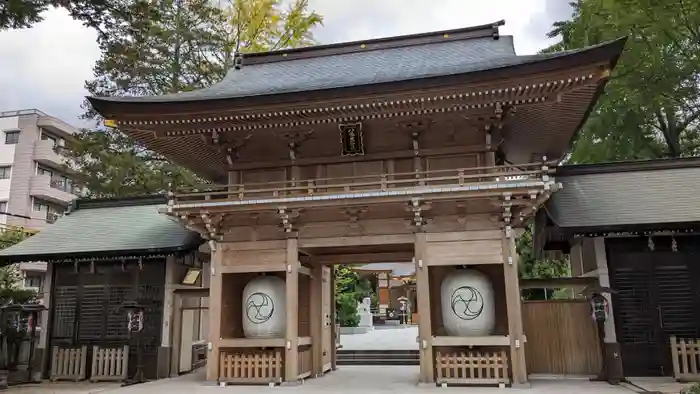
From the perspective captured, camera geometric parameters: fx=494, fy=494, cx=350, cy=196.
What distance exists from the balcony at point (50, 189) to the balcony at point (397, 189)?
2854 cm

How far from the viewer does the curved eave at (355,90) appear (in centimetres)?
844

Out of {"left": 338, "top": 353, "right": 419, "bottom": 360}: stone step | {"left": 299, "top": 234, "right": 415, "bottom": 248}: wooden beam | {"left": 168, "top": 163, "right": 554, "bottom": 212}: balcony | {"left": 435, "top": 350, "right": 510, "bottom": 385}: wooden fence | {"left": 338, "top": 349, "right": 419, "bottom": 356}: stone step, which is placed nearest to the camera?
{"left": 168, "top": 163, "right": 554, "bottom": 212}: balcony

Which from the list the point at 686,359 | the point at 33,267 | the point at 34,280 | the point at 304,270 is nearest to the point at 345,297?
the point at 304,270

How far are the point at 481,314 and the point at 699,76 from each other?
15222 mm

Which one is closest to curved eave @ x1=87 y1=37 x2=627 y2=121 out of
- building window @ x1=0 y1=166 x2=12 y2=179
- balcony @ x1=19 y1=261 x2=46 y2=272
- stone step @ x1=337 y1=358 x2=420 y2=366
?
stone step @ x1=337 y1=358 x2=420 y2=366

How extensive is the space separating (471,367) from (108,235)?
9.61 m

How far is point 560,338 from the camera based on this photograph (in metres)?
10.8

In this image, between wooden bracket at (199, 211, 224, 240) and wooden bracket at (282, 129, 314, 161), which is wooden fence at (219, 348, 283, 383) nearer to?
wooden bracket at (199, 211, 224, 240)

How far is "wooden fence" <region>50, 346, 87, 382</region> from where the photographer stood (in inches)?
476

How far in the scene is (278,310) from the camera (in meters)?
10.7

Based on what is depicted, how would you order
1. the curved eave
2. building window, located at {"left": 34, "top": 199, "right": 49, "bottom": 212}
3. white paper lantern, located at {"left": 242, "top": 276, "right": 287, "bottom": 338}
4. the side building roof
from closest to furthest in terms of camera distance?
the curved eave
the side building roof
white paper lantern, located at {"left": 242, "top": 276, "right": 287, "bottom": 338}
building window, located at {"left": 34, "top": 199, "right": 49, "bottom": 212}

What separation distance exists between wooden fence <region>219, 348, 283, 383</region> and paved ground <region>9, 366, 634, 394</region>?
9.9 inches

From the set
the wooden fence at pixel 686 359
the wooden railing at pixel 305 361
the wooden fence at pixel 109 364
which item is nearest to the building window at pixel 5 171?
the wooden fence at pixel 109 364

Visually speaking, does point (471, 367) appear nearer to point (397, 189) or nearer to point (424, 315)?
point (424, 315)
